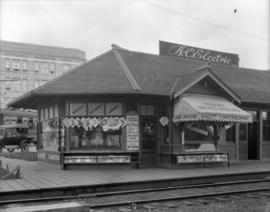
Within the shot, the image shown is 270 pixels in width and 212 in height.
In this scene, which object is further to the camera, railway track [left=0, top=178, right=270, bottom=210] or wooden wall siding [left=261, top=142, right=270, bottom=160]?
wooden wall siding [left=261, top=142, right=270, bottom=160]

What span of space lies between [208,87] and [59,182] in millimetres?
9119

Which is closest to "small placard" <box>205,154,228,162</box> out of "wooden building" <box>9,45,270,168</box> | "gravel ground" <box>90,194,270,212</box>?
"wooden building" <box>9,45,270,168</box>

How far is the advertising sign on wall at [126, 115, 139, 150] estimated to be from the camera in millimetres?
17203

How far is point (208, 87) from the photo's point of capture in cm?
1891

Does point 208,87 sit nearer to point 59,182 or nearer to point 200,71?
point 200,71

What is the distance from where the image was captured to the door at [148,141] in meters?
17.9

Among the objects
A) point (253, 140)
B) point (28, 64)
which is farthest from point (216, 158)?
point (28, 64)

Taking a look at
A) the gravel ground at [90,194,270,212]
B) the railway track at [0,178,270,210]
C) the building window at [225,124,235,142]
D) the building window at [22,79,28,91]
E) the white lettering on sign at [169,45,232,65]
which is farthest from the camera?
the building window at [22,79,28,91]

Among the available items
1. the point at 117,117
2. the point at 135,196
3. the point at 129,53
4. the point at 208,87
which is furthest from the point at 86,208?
the point at 129,53

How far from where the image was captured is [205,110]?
1708cm

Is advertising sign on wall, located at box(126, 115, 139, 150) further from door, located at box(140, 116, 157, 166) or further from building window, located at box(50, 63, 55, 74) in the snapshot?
building window, located at box(50, 63, 55, 74)

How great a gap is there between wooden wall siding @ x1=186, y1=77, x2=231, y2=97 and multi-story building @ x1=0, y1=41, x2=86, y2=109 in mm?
59618

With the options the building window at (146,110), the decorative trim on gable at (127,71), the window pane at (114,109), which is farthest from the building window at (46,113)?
the building window at (146,110)

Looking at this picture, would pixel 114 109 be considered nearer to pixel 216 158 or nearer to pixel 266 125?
pixel 216 158
